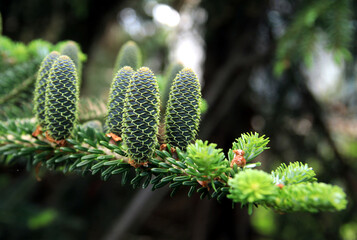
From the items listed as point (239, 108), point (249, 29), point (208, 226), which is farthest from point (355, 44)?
point (208, 226)

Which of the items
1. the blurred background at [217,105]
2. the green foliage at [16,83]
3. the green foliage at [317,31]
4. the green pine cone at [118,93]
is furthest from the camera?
the blurred background at [217,105]

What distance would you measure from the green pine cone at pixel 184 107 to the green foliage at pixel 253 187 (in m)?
0.20

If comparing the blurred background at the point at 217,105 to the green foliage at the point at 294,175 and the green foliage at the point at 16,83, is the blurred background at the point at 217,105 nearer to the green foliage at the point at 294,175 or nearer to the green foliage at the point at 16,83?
the green foliage at the point at 16,83

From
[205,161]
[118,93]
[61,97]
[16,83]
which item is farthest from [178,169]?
[16,83]

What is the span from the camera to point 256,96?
2783mm

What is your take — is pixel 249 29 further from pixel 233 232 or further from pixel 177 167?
pixel 177 167

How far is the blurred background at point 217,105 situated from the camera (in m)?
2.15

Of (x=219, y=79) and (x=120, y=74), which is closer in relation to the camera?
(x=120, y=74)

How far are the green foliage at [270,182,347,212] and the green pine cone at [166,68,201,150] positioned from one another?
9.7 inches

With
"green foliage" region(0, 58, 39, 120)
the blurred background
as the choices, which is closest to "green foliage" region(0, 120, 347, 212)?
"green foliage" region(0, 58, 39, 120)

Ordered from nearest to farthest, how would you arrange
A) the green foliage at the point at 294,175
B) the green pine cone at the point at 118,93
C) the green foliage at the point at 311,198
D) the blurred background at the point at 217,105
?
the green foliage at the point at 311,198
the green foliage at the point at 294,175
the green pine cone at the point at 118,93
the blurred background at the point at 217,105

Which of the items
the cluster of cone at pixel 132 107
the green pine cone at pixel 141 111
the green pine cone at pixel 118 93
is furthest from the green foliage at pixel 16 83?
the green pine cone at pixel 141 111

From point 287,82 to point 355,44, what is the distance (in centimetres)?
62

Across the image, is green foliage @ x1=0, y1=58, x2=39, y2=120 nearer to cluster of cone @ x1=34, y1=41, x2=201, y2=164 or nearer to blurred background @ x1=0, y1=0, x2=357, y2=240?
cluster of cone @ x1=34, y1=41, x2=201, y2=164
